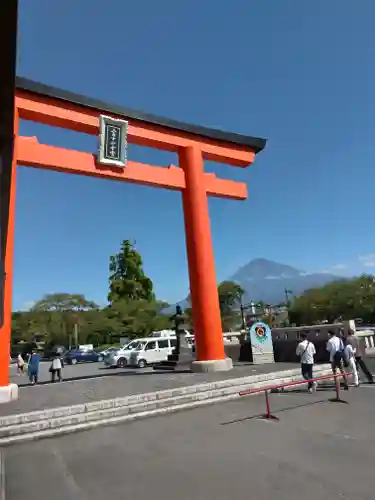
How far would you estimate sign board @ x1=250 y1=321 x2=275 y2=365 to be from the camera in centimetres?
1454

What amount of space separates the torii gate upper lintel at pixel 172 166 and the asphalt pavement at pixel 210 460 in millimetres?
4713

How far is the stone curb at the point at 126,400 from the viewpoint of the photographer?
262 inches

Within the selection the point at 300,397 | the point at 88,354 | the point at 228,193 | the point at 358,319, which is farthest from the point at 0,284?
the point at 358,319

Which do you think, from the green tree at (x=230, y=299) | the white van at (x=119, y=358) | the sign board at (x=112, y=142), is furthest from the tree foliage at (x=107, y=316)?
the sign board at (x=112, y=142)

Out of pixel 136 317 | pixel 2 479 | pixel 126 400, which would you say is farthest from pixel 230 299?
pixel 2 479

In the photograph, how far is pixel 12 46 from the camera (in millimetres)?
3170

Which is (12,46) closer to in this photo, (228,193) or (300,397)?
(300,397)

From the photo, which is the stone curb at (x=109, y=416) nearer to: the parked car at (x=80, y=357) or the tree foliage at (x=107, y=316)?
the parked car at (x=80, y=357)

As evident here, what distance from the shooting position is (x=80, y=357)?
105 ft

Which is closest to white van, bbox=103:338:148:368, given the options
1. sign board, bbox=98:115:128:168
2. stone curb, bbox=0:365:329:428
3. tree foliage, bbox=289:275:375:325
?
stone curb, bbox=0:365:329:428

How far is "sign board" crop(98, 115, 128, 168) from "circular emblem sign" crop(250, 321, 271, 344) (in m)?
8.18

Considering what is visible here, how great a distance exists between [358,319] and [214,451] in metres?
48.7

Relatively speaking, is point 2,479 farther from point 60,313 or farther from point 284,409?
point 60,313

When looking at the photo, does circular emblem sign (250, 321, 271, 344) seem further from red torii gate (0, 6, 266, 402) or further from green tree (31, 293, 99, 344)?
A: green tree (31, 293, 99, 344)
